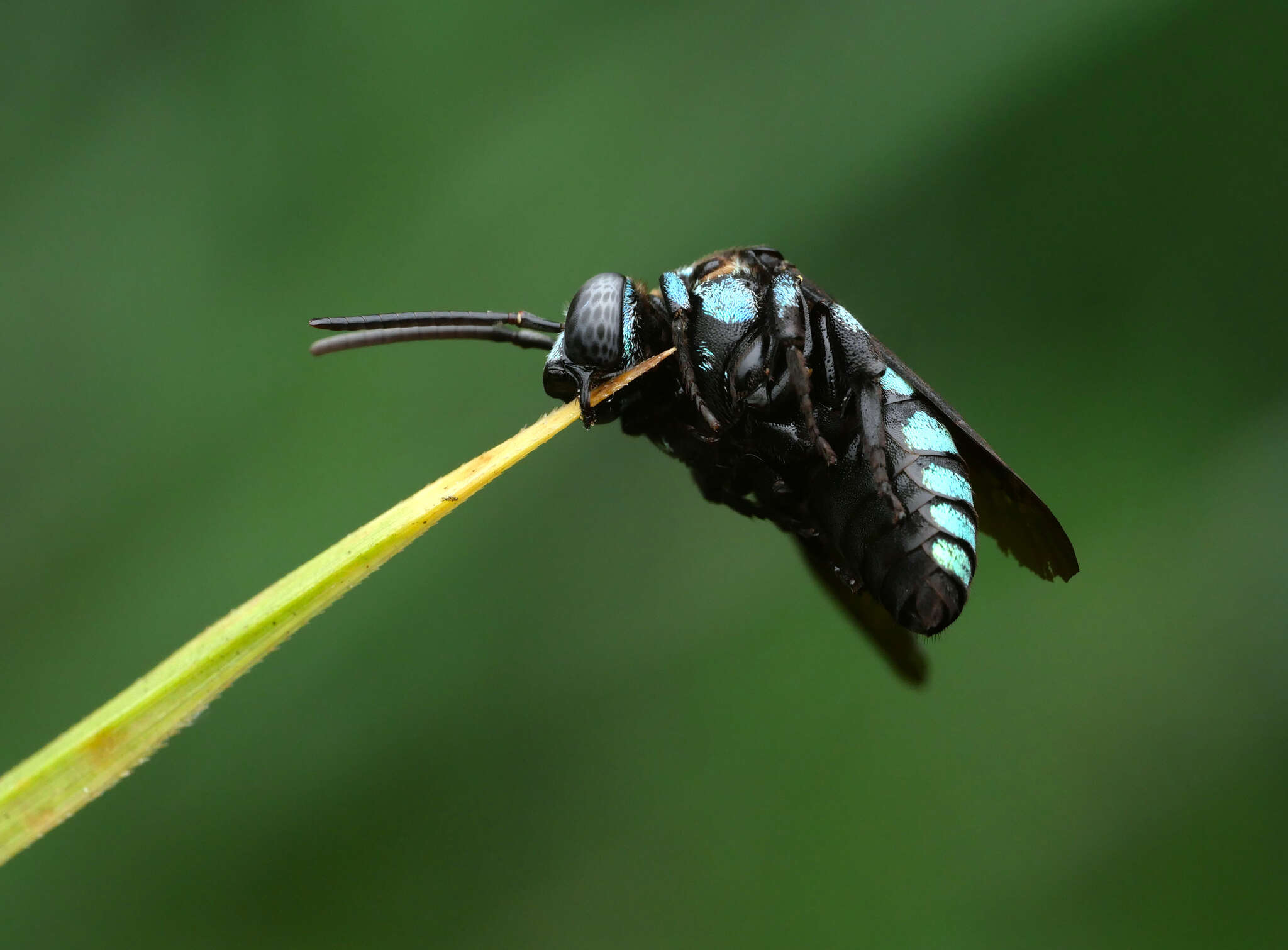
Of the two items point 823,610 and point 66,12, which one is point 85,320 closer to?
point 66,12

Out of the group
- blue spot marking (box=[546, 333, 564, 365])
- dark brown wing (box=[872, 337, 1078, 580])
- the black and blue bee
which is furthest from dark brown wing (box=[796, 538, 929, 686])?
blue spot marking (box=[546, 333, 564, 365])

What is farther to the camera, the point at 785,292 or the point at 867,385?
the point at 785,292

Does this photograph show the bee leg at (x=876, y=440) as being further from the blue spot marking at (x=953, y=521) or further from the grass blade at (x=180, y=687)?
the grass blade at (x=180, y=687)

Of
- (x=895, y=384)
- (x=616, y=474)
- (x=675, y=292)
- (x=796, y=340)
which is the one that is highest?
(x=616, y=474)

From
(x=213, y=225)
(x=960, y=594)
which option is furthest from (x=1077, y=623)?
(x=213, y=225)

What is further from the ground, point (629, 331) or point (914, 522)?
point (629, 331)

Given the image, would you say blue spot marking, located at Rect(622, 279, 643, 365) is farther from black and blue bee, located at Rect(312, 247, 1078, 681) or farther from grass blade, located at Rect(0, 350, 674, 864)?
grass blade, located at Rect(0, 350, 674, 864)

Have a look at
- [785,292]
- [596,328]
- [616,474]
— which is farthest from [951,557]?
[616,474]

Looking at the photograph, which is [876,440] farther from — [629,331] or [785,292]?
[629,331]
